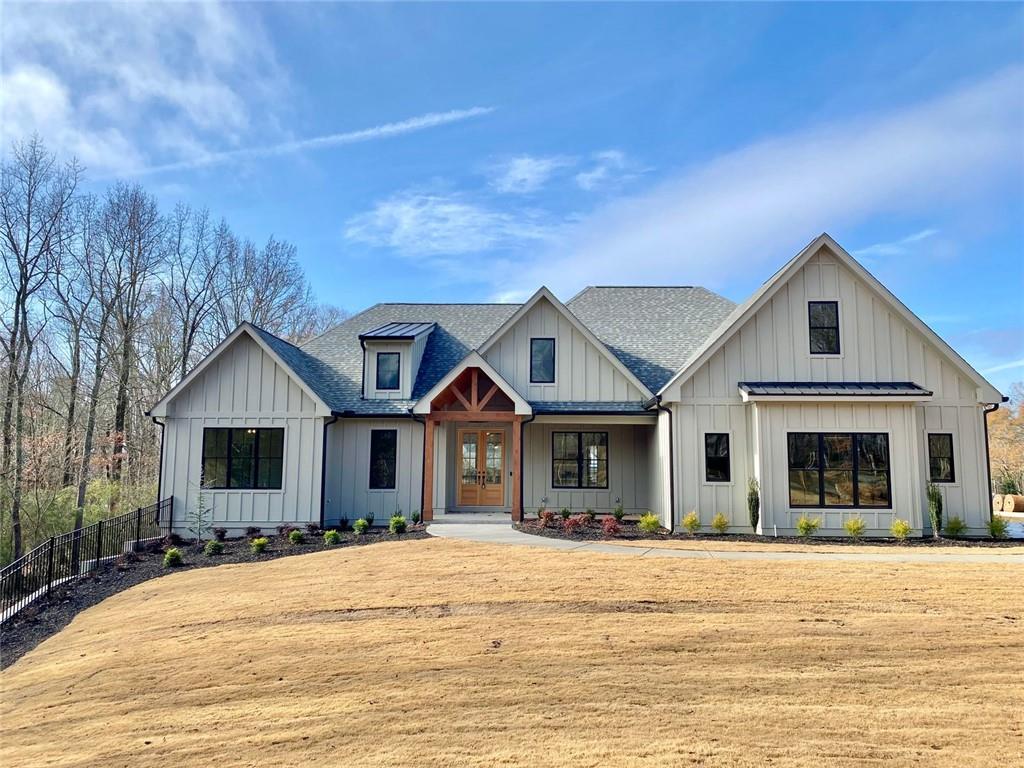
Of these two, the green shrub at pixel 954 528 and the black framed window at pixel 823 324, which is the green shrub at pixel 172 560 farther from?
the green shrub at pixel 954 528

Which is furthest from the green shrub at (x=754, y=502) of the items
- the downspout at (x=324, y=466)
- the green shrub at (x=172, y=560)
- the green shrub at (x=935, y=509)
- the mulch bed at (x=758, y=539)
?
the green shrub at (x=172, y=560)

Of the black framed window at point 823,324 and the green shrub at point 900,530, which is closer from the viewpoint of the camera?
the green shrub at point 900,530

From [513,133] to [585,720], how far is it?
1491 centimetres

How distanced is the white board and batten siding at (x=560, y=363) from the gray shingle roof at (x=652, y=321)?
949mm

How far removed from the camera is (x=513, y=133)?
16.5m

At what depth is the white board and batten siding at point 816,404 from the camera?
14.2 metres

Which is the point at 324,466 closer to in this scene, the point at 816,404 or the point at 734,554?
the point at 734,554

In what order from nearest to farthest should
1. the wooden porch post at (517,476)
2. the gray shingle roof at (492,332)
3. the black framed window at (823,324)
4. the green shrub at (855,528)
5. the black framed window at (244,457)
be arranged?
the green shrub at (855,528)
the black framed window at (823,324)
the wooden porch post at (517,476)
the black framed window at (244,457)
the gray shingle roof at (492,332)

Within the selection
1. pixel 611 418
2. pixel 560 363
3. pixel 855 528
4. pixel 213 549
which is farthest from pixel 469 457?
pixel 855 528

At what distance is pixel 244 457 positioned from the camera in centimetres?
1653

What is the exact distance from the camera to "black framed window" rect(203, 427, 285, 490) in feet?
53.9

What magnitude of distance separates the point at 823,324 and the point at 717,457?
4274 millimetres

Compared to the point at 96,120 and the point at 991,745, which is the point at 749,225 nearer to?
the point at 991,745

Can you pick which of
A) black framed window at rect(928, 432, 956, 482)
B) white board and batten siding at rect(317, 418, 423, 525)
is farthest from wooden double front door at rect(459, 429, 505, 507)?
black framed window at rect(928, 432, 956, 482)
